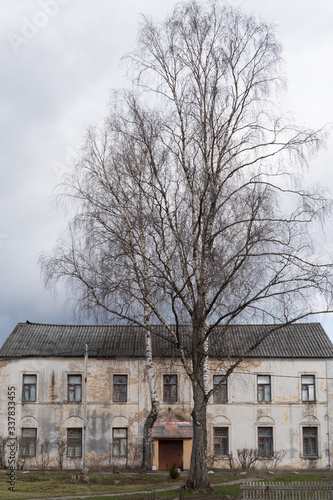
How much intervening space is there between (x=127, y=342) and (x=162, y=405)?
390 centimetres

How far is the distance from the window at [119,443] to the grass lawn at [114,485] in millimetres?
3311

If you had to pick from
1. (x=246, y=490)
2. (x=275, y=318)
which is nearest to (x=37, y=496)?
(x=246, y=490)

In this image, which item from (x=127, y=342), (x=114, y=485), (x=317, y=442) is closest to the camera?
(x=114, y=485)

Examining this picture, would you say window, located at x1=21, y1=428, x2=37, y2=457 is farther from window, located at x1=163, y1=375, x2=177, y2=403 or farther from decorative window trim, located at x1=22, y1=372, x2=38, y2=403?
window, located at x1=163, y1=375, x2=177, y2=403

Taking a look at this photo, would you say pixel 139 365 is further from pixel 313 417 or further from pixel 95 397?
pixel 313 417

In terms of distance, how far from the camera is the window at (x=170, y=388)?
107 ft

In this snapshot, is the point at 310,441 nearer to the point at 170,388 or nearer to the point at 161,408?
the point at 170,388

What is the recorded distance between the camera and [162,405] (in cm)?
3250

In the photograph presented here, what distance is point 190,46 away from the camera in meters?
21.2

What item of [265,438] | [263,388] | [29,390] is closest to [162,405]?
[263,388]

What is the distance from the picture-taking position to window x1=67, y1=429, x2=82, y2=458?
32.0 metres

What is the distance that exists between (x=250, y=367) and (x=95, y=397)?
8.24 meters

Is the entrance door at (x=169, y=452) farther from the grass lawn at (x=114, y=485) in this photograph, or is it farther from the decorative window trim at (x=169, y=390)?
the grass lawn at (x=114, y=485)

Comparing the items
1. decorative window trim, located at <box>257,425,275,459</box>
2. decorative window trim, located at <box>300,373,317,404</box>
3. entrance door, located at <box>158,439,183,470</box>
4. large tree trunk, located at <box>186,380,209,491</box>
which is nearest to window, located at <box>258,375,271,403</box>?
decorative window trim, located at <box>257,425,275,459</box>
